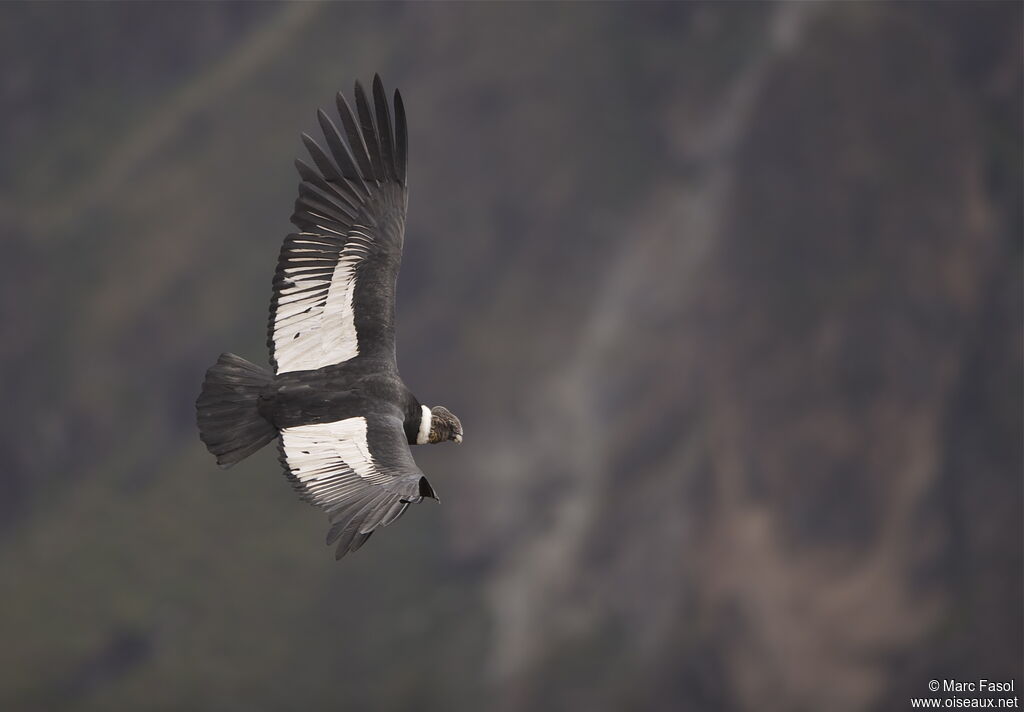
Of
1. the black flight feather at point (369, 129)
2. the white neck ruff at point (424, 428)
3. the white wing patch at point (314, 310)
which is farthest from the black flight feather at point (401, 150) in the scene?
the white neck ruff at point (424, 428)

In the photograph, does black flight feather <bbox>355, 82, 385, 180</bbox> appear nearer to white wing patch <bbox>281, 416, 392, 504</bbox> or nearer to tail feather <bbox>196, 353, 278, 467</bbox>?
tail feather <bbox>196, 353, 278, 467</bbox>

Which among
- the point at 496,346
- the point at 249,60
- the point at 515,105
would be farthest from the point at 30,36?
the point at 496,346

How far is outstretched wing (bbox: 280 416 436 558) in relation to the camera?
19.1m

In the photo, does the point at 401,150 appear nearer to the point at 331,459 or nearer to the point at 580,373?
the point at 331,459

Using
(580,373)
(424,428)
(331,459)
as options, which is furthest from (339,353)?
(580,373)

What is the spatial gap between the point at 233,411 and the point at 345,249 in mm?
3138

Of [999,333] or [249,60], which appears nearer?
[999,333]

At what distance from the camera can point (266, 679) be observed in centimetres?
10481

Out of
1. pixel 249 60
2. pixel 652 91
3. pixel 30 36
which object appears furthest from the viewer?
pixel 30 36

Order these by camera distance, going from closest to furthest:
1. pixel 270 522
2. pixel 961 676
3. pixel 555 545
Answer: pixel 961 676, pixel 270 522, pixel 555 545

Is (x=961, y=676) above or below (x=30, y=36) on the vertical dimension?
below

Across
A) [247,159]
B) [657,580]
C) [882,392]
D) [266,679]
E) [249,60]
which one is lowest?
[266,679]

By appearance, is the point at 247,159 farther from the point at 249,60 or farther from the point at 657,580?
the point at 657,580

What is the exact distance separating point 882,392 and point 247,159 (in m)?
51.4
